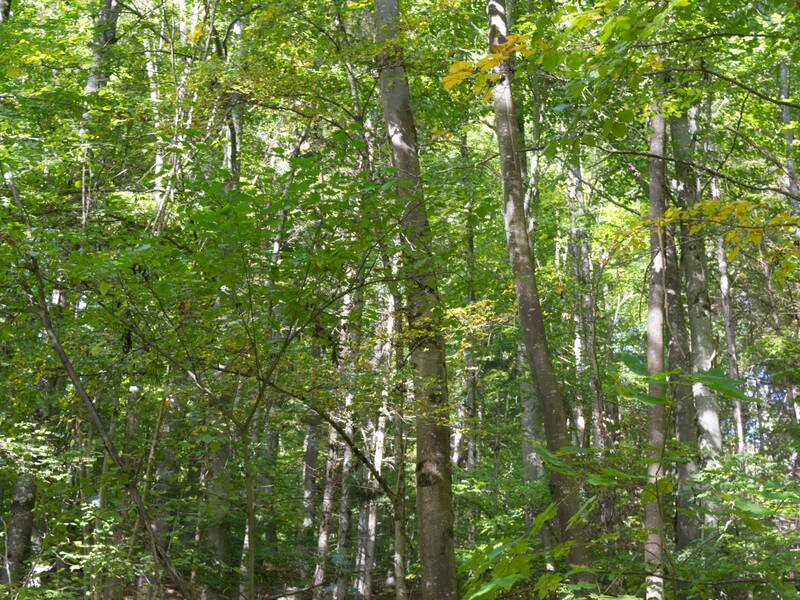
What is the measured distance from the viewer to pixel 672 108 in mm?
7949

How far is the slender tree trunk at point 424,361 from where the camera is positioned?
5684mm

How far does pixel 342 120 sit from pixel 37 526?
32.7 ft

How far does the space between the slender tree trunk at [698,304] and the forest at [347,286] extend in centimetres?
6

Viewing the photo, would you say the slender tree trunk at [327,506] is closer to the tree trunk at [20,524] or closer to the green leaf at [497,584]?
the tree trunk at [20,524]

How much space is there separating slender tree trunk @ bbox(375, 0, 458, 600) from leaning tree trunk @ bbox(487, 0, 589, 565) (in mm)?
902

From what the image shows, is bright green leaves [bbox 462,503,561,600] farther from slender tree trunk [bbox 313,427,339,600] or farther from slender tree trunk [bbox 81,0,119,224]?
slender tree trunk [bbox 313,427,339,600]

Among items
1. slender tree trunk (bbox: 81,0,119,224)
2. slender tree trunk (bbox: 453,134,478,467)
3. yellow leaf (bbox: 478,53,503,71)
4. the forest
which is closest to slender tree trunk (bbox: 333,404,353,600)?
the forest

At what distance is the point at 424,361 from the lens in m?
6.55

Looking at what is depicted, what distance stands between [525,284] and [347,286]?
233 centimetres

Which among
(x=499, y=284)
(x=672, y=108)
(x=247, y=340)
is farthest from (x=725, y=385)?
(x=499, y=284)

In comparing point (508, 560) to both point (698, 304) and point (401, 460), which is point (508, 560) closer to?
point (401, 460)

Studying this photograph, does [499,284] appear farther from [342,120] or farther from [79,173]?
[79,173]

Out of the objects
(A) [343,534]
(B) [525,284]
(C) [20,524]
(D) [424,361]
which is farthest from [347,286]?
(A) [343,534]

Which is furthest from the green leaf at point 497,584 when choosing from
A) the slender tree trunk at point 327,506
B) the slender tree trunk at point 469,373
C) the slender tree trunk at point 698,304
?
the slender tree trunk at point 698,304
